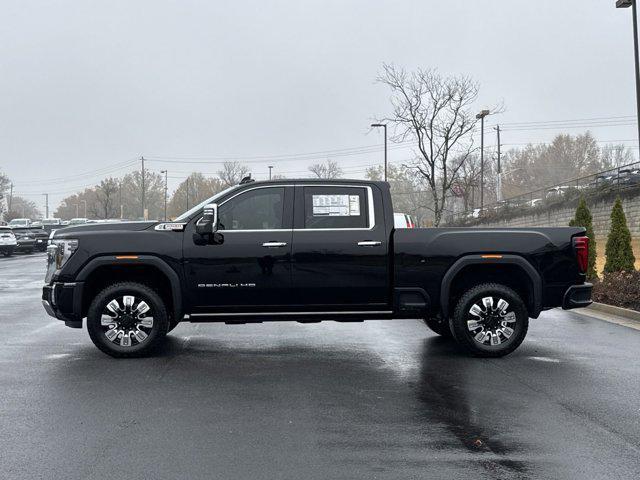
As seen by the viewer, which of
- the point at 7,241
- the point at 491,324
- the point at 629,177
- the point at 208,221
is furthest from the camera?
the point at 7,241

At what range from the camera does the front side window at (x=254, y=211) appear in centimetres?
848

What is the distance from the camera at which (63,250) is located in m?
8.39

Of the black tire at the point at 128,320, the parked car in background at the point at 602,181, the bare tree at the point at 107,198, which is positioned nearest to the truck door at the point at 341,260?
the black tire at the point at 128,320

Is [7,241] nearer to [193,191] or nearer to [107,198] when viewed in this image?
[107,198]

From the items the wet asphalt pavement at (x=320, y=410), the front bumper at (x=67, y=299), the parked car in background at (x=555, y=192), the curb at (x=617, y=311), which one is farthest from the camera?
the parked car in background at (x=555, y=192)

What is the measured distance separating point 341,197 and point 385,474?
4634 mm

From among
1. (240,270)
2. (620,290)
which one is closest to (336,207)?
(240,270)

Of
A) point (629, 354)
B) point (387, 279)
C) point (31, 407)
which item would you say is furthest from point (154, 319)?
point (629, 354)

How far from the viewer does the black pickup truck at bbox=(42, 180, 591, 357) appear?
8312mm

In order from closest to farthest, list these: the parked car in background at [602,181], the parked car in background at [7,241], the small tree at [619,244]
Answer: the small tree at [619,244] < the parked car in background at [602,181] < the parked car in background at [7,241]

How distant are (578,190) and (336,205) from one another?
113 feet

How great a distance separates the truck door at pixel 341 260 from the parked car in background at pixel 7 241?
1443 inches

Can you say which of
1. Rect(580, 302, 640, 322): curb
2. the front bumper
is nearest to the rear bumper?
Rect(580, 302, 640, 322): curb

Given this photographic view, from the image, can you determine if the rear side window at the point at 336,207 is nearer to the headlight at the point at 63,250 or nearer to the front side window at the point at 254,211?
the front side window at the point at 254,211
